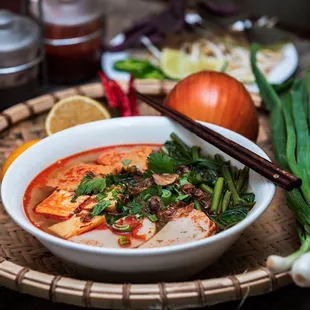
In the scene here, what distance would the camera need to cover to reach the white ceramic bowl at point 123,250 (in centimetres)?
109

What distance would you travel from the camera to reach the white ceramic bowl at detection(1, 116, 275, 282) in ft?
3.59

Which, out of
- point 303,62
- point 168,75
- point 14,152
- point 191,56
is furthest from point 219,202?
point 303,62

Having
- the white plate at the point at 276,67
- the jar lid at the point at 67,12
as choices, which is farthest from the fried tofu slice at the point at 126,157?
the jar lid at the point at 67,12

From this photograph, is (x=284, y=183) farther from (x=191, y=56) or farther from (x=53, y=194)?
(x=191, y=56)

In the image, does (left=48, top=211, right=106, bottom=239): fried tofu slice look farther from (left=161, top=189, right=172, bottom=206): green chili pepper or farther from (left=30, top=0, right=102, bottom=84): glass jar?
(left=30, top=0, right=102, bottom=84): glass jar

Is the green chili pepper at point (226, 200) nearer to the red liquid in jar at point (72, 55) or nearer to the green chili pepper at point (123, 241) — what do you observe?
the green chili pepper at point (123, 241)

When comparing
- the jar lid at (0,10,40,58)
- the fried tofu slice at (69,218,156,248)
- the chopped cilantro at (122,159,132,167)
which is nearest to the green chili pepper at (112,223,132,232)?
the fried tofu slice at (69,218,156,248)

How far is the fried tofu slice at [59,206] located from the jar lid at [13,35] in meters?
0.84

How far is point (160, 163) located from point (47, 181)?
255 millimetres

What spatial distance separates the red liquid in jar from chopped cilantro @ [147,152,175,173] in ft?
3.36

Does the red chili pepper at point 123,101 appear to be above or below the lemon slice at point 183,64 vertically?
above

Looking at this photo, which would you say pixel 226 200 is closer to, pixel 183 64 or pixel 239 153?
pixel 239 153

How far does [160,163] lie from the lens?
1379 mm

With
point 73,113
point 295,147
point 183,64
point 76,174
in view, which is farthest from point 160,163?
point 183,64
